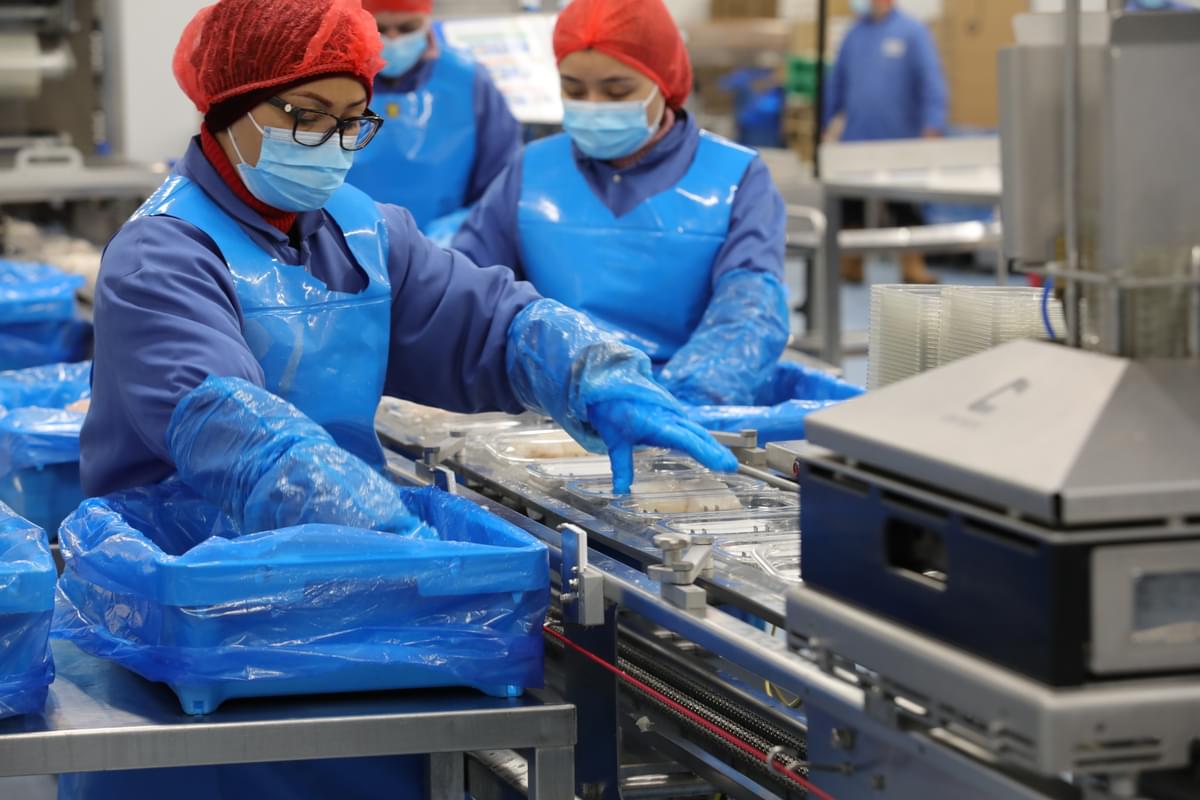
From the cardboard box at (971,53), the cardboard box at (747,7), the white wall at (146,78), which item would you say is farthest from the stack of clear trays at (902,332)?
the cardboard box at (747,7)

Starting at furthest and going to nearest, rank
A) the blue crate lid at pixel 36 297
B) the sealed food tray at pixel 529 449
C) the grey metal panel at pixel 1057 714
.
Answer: the blue crate lid at pixel 36 297, the sealed food tray at pixel 529 449, the grey metal panel at pixel 1057 714

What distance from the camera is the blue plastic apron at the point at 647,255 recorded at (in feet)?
10.5

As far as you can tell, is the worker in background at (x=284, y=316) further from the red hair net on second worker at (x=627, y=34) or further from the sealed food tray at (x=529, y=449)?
the red hair net on second worker at (x=627, y=34)

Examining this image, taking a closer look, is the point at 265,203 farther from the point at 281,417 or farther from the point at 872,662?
the point at 872,662

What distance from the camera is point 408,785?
2.15m

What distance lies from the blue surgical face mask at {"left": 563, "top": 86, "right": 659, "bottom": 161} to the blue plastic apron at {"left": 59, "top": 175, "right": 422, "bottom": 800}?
97 centimetres

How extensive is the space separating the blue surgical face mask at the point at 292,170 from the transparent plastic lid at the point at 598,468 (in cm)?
50

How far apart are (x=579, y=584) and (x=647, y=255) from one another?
139 centimetres

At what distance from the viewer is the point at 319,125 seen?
216 centimetres

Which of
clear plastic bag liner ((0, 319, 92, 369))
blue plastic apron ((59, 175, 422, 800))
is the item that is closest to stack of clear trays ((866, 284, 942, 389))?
blue plastic apron ((59, 175, 422, 800))

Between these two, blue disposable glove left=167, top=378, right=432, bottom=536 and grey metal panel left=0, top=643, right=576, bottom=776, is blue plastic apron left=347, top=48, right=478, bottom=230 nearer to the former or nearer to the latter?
blue disposable glove left=167, top=378, right=432, bottom=536

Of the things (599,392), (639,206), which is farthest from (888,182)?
(599,392)

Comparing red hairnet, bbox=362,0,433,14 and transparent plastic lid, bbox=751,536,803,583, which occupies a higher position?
red hairnet, bbox=362,0,433,14

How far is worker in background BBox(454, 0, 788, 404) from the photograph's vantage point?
314cm
